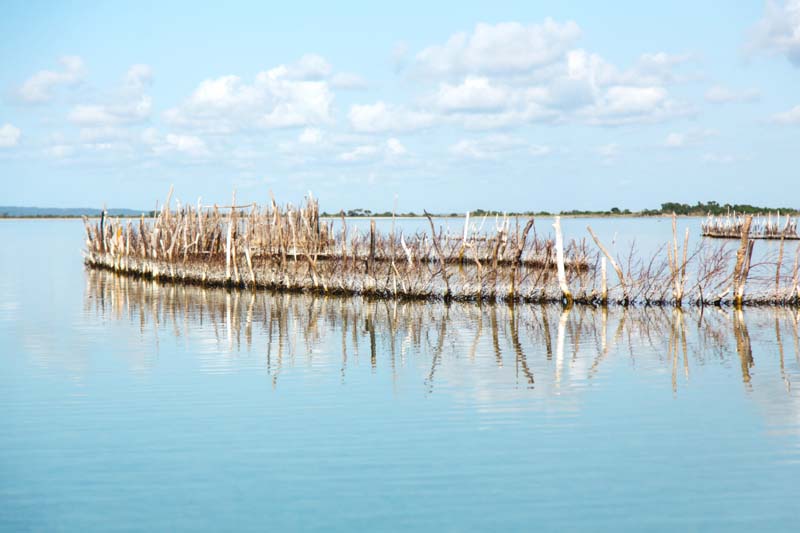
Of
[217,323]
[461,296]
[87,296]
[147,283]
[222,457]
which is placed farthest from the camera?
[147,283]

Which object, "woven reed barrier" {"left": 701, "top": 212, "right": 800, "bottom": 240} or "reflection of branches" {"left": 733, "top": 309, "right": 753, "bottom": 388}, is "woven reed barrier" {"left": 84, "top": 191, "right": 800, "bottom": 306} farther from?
"woven reed barrier" {"left": 701, "top": 212, "right": 800, "bottom": 240}

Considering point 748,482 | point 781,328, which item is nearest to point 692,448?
point 748,482

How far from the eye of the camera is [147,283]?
1140 inches

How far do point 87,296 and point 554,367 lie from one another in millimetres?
16474

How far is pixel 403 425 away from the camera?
9.70m

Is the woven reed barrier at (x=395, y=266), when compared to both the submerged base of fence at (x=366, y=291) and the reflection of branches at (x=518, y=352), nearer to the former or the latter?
the submerged base of fence at (x=366, y=291)

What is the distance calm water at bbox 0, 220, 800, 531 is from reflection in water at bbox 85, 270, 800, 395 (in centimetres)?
8

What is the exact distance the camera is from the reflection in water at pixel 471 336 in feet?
42.9

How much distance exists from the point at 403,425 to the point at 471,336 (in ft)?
22.5

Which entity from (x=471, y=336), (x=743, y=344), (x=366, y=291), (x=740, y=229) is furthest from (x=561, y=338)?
(x=740, y=229)

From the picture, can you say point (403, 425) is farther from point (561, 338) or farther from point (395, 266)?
point (395, 266)

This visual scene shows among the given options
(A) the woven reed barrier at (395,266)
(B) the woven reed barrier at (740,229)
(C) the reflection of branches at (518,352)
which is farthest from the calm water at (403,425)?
(B) the woven reed barrier at (740,229)

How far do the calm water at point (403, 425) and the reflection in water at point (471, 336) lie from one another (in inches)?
3.3

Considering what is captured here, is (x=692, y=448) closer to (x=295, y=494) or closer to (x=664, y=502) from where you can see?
(x=664, y=502)
